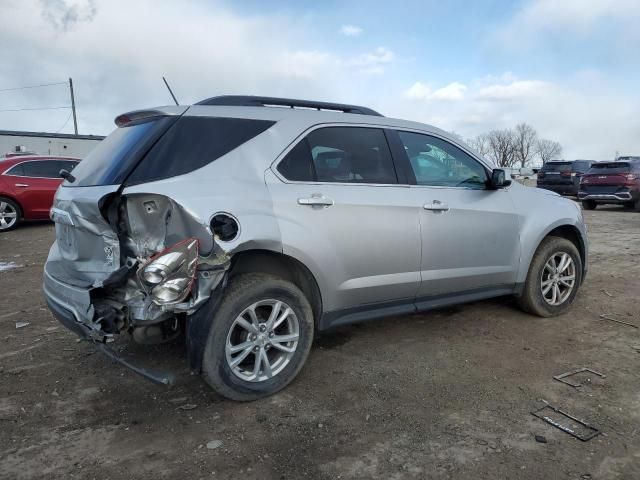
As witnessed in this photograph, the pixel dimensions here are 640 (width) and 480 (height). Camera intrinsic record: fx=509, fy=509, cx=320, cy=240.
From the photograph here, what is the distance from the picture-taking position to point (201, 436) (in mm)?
2809

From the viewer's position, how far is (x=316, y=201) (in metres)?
3.28

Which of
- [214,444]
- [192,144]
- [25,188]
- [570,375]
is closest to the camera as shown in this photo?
[214,444]

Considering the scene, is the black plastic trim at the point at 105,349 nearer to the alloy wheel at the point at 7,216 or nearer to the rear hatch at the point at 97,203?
the rear hatch at the point at 97,203

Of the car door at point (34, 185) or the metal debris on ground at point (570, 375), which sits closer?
the metal debris on ground at point (570, 375)

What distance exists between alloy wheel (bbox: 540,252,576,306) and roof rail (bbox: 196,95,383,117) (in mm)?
2176

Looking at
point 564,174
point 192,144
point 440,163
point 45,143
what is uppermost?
point 45,143

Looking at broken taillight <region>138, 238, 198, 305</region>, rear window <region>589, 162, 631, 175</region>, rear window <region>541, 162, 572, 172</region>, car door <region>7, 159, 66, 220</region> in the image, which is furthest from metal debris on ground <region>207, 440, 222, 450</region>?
Result: rear window <region>541, 162, 572, 172</region>

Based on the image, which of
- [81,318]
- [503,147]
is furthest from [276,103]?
[503,147]

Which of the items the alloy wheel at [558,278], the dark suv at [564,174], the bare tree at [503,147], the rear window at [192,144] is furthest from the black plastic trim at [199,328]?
the bare tree at [503,147]

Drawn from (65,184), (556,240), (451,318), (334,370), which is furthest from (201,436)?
(556,240)

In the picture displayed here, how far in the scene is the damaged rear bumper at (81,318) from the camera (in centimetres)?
283

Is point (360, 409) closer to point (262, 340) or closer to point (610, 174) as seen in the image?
point (262, 340)

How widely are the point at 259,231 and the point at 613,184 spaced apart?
14.7 metres

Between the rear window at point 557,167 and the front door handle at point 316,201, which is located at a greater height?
the rear window at point 557,167
